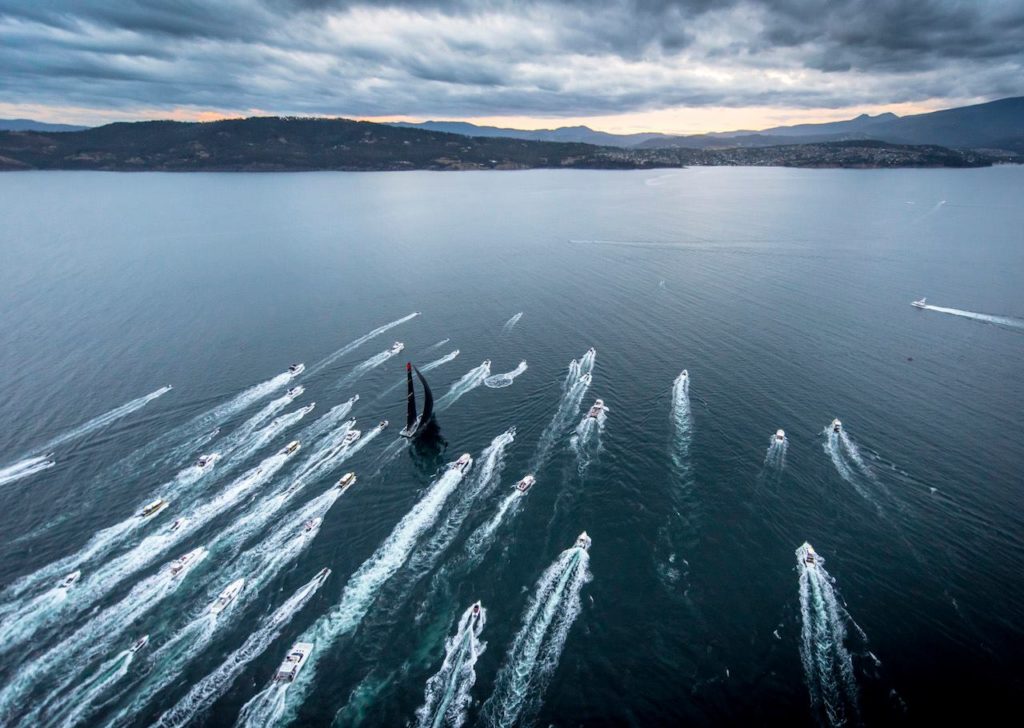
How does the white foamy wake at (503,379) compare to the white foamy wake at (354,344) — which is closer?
the white foamy wake at (503,379)

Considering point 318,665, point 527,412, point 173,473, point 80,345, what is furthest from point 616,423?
point 80,345

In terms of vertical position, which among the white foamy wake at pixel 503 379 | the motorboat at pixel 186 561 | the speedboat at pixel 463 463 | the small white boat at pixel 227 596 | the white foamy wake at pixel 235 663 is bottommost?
the white foamy wake at pixel 235 663

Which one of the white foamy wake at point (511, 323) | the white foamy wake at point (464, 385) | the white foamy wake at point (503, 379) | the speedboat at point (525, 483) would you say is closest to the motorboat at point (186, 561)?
the speedboat at point (525, 483)

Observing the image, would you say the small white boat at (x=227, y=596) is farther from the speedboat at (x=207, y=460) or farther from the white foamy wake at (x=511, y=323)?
the white foamy wake at (x=511, y=323)

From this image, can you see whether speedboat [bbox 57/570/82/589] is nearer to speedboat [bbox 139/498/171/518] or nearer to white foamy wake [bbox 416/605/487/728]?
speedboat [bbox 139/498/171/518]

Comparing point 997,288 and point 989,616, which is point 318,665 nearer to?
point 989,616

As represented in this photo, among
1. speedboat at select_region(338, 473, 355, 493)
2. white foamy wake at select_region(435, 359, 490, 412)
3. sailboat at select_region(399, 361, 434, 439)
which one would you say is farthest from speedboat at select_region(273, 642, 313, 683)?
white foamy wake at select_region(435, 359, 490, 412)
